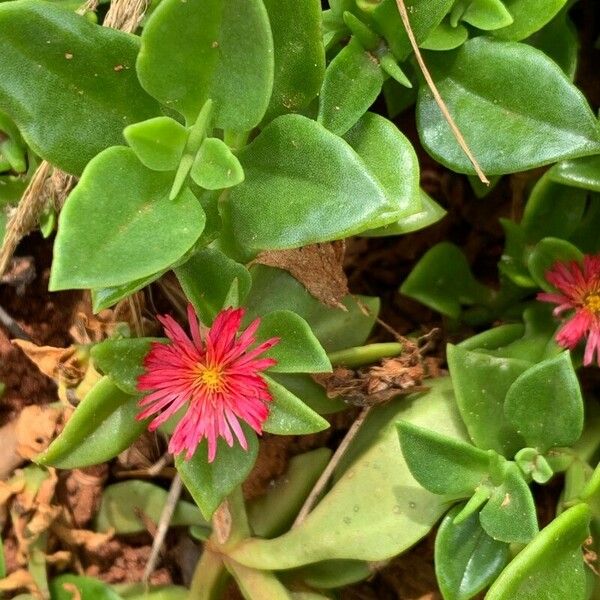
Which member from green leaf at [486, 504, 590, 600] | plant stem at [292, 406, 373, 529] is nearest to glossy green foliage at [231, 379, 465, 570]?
plant stem at [292, 406, 373, 529]

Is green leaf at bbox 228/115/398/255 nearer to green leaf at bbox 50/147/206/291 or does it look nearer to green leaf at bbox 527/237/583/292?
green leaf at bbox 50/147/206/291

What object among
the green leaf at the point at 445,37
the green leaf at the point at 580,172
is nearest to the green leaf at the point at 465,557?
the green leaf at the point at 580,172

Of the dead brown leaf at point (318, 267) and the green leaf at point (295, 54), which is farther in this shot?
the dead brown leaf at point (318, 267)

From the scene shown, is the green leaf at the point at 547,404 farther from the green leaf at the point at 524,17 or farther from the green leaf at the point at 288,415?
the green leaf at the point at 524,17

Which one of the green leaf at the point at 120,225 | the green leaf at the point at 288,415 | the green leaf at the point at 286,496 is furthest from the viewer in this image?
the green leaf at the point at 286,496

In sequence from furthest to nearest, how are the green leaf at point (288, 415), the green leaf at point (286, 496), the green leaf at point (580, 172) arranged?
the green leaf at point (286, 496) → the green leaf at point (580, 172) → the green leaf at point (288, 415)

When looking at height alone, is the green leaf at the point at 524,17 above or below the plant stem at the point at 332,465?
above
